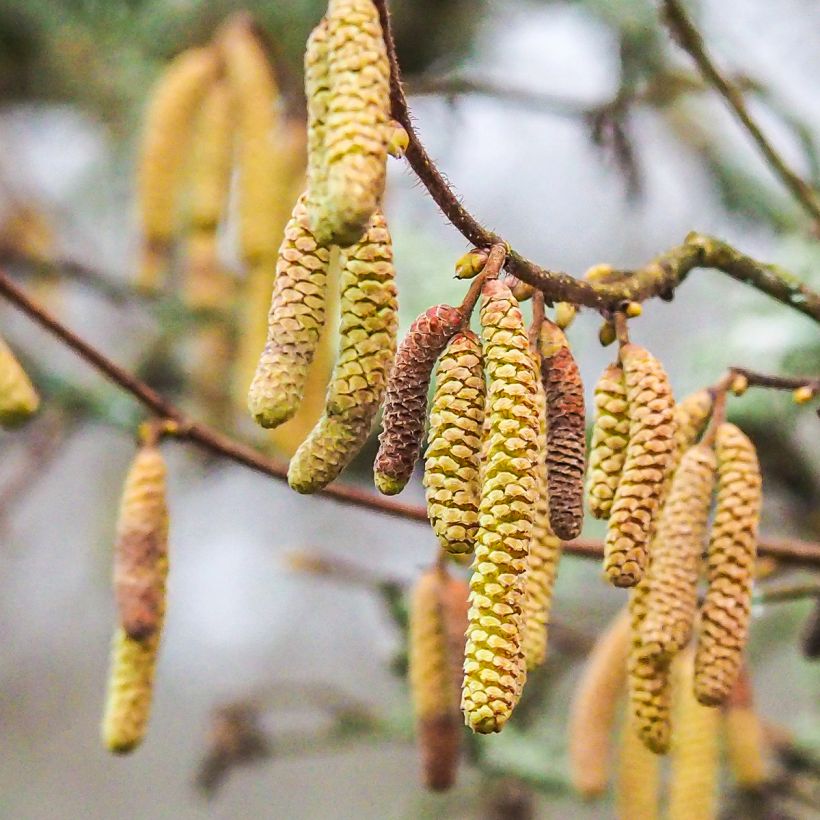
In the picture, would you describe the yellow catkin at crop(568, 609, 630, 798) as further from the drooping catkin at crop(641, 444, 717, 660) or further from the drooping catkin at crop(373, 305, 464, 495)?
the drooping catkin at crop(373, 305, 464, 495)

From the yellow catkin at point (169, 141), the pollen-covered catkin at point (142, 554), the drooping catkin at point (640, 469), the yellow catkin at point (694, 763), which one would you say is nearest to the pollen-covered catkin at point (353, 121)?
the drooping catkin at point (640, 469)

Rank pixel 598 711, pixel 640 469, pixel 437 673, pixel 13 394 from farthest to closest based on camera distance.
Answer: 1. pixel 598 711
2. pixel 437 673
3. pixel 13 394
4. pixel 640 469

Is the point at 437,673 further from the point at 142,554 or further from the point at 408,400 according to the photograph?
the point at 408,400

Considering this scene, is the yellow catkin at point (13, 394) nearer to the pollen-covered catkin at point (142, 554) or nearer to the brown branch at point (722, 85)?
the pollen-covered catkin at point (142, 554)

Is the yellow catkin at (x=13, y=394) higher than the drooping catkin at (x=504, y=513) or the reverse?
the reverse

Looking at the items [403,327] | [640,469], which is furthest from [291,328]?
[403,327]

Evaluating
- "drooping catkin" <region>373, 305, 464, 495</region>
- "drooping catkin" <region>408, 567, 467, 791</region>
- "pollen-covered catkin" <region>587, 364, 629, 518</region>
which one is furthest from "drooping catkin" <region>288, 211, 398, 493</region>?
"drooping catkin" <region>408, 567, 467, 791</region>

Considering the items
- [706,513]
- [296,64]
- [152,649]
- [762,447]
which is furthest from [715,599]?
[296,64]
